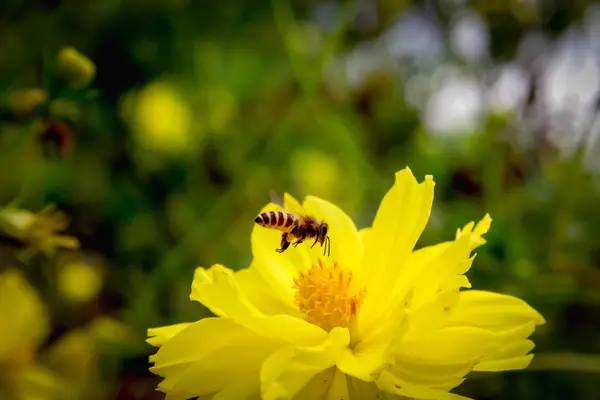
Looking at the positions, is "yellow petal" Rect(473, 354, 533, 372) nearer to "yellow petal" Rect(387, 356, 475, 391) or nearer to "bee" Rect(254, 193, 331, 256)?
"yellow petal" Rect(387, 356, 475, 391)

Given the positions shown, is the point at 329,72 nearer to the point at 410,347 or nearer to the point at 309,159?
the point at 309,159

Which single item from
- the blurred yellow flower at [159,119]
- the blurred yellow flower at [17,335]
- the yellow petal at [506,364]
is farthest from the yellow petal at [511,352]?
the blurred yellow flower at [159,119]

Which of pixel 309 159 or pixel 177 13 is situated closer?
pixel 177 13

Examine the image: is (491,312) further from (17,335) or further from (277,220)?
(17,335)

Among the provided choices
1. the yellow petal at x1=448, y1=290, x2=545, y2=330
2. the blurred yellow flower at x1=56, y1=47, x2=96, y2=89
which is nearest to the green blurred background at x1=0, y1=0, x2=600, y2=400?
the blurred yellow flower at x1=56, y1=47, x2=96, y2=89

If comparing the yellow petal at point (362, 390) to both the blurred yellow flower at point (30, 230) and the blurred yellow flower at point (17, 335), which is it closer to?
the blurred yellow flower at point (30, 230)

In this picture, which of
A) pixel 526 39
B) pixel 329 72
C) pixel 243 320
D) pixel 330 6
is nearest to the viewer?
pixel 243 320

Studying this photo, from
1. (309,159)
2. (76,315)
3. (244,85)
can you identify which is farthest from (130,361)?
(244,85)
